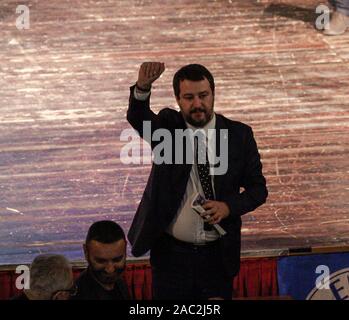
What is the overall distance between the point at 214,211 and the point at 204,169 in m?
0.28

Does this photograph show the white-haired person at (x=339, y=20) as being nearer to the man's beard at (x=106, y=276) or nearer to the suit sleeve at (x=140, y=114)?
the suit sleeve at (x=140, y=114)

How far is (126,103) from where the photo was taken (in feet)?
28.4

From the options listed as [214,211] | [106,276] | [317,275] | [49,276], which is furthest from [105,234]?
[317,275]

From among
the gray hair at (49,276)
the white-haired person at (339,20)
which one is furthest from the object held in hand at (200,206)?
the white-haired person at (339,20)

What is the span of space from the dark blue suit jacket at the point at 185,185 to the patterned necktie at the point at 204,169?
4 centimetres

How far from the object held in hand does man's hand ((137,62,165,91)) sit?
0.54 m

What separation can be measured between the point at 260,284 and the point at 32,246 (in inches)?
64.9

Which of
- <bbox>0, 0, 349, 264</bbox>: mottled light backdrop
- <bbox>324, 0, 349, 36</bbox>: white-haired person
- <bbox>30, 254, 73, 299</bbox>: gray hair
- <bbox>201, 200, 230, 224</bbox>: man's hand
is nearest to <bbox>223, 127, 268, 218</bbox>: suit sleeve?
<bbox>201, 200, 230, 224</bbox>: man's hand

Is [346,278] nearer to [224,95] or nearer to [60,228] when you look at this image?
[60,228]

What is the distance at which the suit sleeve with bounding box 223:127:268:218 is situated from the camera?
4.72 m

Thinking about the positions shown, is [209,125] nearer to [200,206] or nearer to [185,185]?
[185,185]

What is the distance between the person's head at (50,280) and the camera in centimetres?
410

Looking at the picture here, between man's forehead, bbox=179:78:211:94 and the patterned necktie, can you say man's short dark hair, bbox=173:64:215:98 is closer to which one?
Answer: man's forehead, bbox=179:78:211:94
